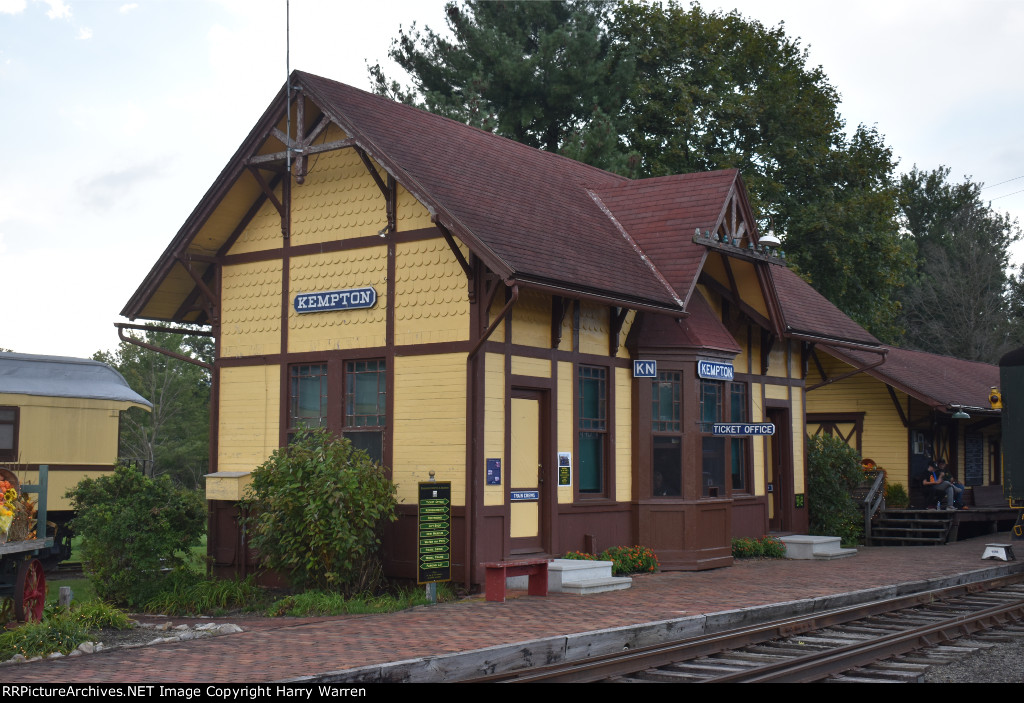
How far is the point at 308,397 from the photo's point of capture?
641 inches

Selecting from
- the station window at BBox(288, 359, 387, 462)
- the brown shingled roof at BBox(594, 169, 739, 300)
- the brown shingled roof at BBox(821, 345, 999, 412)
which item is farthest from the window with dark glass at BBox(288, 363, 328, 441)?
the brown shingled roof at BBox(821, 345, 999, 412)

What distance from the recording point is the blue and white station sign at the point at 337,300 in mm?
15484

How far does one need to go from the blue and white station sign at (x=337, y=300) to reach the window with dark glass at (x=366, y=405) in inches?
32.5

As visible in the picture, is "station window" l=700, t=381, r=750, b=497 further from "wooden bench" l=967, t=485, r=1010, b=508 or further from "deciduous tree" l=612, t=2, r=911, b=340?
"deciduous tree" l=612, t=2, r=911, b=340

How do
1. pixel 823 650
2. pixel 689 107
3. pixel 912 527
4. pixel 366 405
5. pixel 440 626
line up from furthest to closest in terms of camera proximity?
pixel 689 107
pixel 912 527
pixel 366 405
pixel 440 626
pixel 823 650

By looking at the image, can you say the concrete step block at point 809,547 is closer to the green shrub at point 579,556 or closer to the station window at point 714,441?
the station window at point 714,441

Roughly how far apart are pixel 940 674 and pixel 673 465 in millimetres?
7777

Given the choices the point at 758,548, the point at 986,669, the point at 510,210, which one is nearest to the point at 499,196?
the point at 510,210

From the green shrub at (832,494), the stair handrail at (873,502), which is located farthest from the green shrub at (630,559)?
the stair handrail at (873,502)

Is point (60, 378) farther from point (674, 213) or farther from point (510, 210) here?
point (674, 213)

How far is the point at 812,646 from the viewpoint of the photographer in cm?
1048

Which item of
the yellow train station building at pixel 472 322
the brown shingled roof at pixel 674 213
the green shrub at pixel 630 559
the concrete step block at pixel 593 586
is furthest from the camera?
the brown shingled roof at pixel 674 213

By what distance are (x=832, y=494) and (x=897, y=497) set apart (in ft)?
14.1
